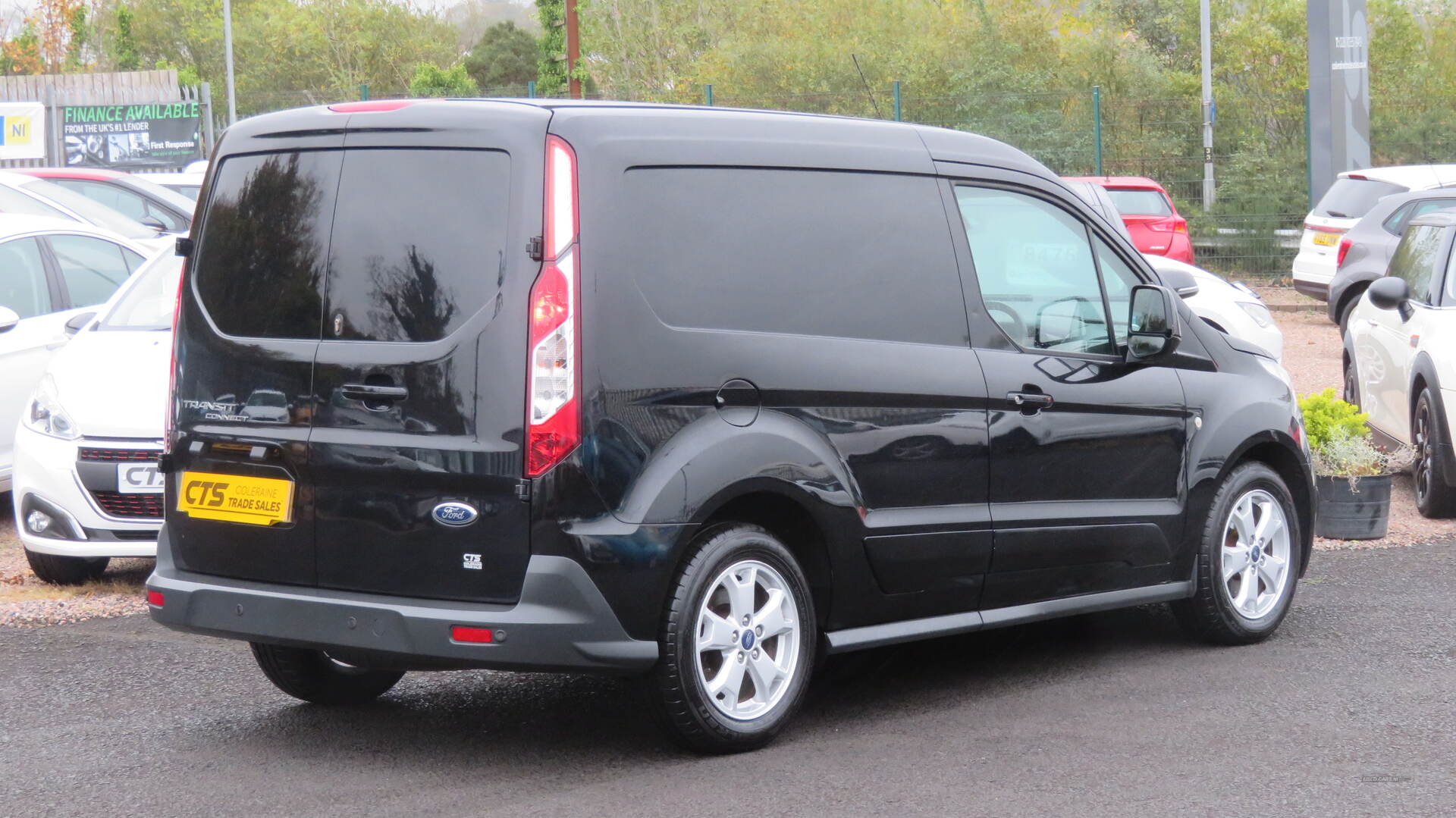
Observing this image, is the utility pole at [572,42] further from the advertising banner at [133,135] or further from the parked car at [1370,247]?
the parked car at [1370,247]

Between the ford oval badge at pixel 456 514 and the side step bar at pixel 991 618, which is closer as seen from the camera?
the ford oval badge at pixel 456 514

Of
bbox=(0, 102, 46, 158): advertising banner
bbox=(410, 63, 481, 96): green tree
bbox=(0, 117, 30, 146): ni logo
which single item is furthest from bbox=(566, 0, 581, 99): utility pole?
bbox=(0, 117, 30, 146): ni logo

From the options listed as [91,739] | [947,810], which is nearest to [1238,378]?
[947,810]

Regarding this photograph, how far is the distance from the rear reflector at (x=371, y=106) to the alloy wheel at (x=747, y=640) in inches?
63.4

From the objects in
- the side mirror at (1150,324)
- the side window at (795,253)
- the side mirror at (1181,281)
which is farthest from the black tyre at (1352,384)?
the side window at (795,253)

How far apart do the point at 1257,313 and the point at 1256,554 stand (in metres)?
6.19

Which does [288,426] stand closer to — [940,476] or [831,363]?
[831,363]

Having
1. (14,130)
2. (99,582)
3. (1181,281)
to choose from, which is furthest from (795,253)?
(14,130)

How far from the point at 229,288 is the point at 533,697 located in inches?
68.4

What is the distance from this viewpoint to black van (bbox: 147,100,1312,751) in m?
4.45

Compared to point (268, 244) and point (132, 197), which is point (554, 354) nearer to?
point (268, 244)

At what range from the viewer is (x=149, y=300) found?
845cm

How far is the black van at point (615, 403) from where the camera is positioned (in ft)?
14.6

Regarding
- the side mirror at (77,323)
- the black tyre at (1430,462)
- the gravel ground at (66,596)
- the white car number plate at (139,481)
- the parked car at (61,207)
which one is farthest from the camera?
the parked car at (61,207)
